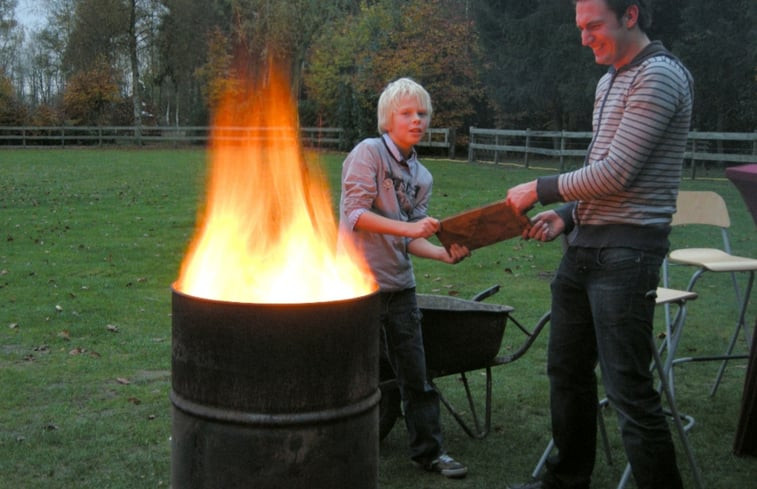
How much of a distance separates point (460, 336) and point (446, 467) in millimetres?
597

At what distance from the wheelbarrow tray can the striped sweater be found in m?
1.10

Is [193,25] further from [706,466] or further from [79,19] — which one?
[706,466]

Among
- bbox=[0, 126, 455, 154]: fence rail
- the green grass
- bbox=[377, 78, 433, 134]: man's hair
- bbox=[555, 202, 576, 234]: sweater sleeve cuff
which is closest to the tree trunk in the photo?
bbox=[0, 126, 455, 154]: fence rail

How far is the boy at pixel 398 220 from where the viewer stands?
3666 mm

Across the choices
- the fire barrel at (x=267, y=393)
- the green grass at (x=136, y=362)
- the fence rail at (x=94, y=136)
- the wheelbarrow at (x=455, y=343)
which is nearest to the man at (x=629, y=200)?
the fire barrel at (x=267, y=393)

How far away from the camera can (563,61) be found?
101 feet

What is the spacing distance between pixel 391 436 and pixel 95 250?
6.96 m

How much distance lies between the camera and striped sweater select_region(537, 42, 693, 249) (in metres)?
2.90

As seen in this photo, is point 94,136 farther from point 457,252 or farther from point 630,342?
point 630,342

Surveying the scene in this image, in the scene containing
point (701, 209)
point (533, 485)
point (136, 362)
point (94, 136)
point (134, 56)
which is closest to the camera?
point (533, 485)

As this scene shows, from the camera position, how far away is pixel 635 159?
2904 mm

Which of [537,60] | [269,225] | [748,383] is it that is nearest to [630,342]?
[269,225]

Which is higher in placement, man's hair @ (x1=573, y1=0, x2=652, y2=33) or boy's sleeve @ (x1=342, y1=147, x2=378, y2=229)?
man's hair @ (x1=573, y1=0, x2=652, y2=33)

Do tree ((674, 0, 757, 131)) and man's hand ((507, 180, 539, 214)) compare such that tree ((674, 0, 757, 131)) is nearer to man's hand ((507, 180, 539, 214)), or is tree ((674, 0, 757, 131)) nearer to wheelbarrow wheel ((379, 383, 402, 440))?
wheelbarrow wheel ((379, 383, 402, 440))
